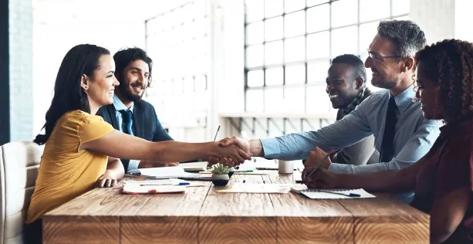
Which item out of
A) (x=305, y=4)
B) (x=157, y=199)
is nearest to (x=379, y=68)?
(x=157, y=199)

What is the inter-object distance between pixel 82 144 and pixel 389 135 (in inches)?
48.5

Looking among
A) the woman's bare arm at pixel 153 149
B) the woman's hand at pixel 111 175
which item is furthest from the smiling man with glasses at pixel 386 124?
the woman's hand at pixel 111 175

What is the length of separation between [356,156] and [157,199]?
4.63 feet

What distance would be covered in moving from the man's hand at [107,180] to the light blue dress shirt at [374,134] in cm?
73

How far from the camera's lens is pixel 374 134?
2580 mm

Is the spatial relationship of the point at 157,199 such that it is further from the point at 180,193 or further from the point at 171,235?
the point at 171,235

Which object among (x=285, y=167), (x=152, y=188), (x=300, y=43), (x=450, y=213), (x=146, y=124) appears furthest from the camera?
(x=300, y=43)

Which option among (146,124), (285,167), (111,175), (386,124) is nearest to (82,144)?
(111,175)

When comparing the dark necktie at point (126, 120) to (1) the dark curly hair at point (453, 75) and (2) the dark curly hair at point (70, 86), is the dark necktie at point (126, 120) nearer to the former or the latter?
(2) the dark curly hair at point (70, 86)

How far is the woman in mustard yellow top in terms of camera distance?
2.06 meters

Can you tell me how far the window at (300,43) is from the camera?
17.4ft

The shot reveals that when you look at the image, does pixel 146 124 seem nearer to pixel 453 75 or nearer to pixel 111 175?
pixel 111 175

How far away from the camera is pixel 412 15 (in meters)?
Answer: 3.75

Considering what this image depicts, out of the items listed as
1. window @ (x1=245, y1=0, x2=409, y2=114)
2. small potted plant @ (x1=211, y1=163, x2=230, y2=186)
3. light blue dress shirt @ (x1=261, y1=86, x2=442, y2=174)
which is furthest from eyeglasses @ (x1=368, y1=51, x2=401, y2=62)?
window @ (x1=245, y1=0, x2=409, y2=114)
